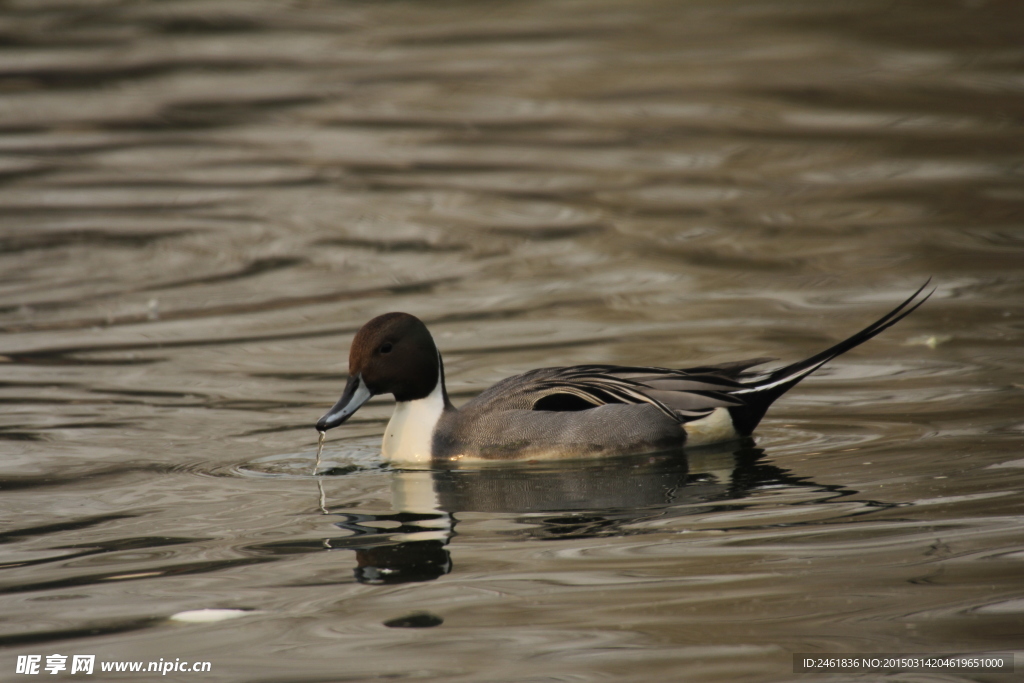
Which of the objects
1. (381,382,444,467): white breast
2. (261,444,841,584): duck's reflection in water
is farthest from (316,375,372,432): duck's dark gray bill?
(261,444,841,584): duck's reflection in water

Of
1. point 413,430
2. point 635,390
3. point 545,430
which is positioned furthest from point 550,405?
point 413,430

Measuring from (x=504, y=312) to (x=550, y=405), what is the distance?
9.11ft

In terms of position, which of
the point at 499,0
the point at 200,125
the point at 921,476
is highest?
the point at 499,0

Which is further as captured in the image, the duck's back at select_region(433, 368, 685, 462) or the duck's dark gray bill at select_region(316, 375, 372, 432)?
the duck's back at select_region(433, 368, 685, 462)

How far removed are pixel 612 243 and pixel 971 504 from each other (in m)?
5.97

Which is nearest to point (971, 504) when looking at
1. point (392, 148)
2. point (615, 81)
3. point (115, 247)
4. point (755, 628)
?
point (755, 628)

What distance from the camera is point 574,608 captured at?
404cm

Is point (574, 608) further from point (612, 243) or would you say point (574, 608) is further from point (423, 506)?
point (612, 243)

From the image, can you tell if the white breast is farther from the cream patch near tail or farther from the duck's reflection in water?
the cream patch near tail
